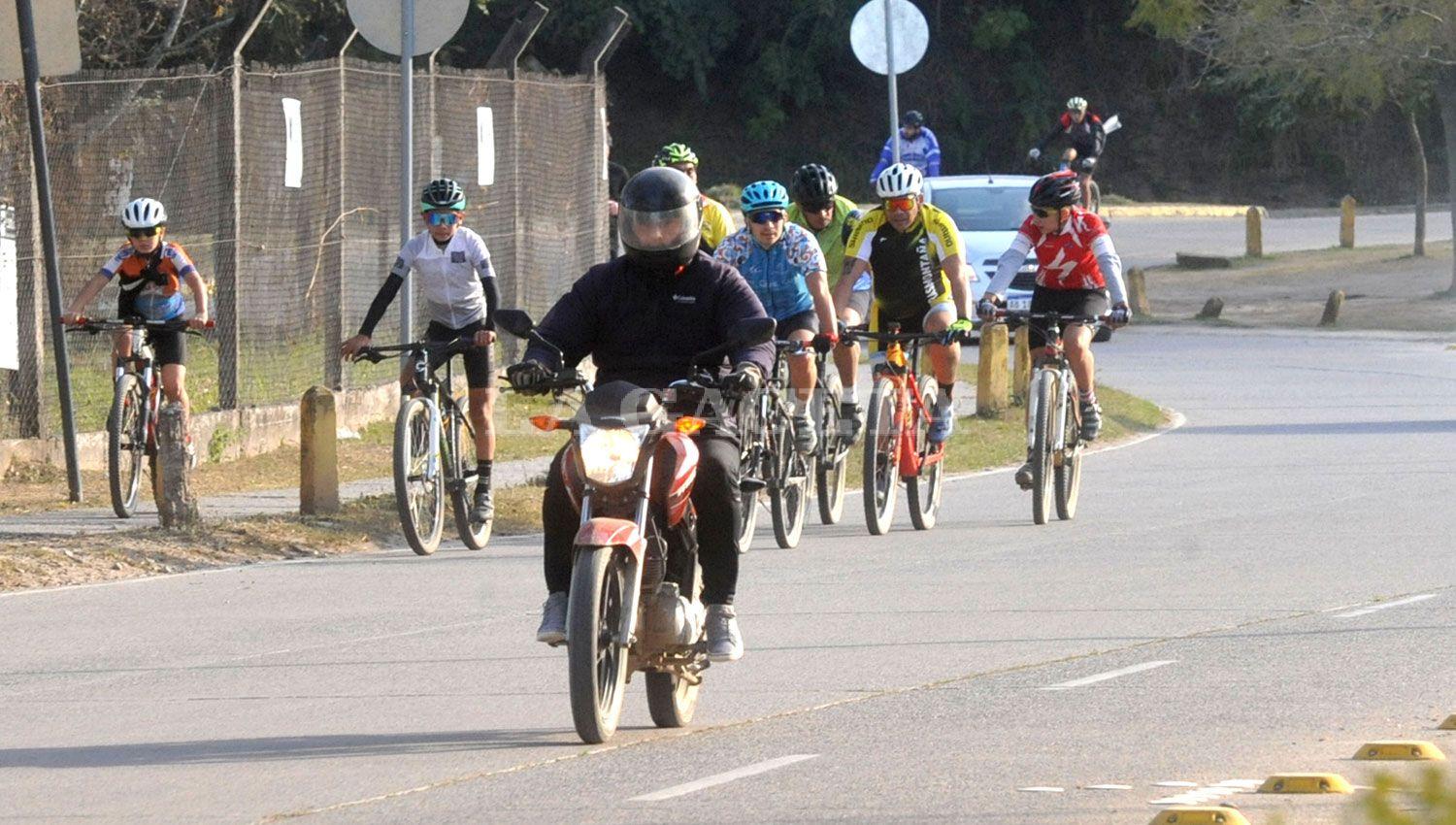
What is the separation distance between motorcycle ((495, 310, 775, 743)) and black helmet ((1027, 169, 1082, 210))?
6.55m

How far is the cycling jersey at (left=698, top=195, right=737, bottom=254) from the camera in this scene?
14789 mm

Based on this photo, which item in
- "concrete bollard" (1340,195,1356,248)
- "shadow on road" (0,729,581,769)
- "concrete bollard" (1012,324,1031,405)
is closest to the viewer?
"shadow on road" (0,729,581,769)

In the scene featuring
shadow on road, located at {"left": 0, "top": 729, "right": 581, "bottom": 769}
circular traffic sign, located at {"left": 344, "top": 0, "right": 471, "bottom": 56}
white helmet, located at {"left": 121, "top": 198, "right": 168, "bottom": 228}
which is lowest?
shadow on road, located at {"left": 0, "top": 729, "right": 581, "bottom": 769}

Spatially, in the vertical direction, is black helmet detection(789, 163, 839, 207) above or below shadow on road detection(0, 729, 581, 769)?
above

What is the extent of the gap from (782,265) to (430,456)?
6.60 feet

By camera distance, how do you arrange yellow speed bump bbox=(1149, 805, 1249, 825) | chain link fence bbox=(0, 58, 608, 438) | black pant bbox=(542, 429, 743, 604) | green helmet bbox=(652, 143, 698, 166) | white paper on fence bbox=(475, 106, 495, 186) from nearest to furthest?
1. yellow speed bump bbox=(1149, 805, 1249, 825)
2. black pant bbox=(542, 429, 743, 604)
3. green helmet bbox=(652, 143, 698, 166)
4. chain link fence bbox=(0, 58, 608, 438)
5. white paper on fence bbox=(475, 106, 495, 186)

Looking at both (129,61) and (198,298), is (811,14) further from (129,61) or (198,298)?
(198,298)

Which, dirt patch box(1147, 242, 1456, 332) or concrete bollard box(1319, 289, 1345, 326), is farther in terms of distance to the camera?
dirt patch box(1147, 242, 1456, 332)

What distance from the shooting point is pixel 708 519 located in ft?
25.0

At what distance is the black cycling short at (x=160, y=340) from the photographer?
14.3 m

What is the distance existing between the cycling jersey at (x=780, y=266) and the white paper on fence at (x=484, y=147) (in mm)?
7028

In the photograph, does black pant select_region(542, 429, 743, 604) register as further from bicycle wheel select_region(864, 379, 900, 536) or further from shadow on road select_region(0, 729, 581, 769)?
bicycle wheel select_region(864, 379, 900, 536)

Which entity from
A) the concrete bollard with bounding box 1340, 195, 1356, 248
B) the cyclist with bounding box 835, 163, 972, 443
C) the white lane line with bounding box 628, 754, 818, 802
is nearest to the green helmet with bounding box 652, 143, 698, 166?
the cyclist with bounding box 835, 163, 972, 443

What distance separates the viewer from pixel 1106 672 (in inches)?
349
